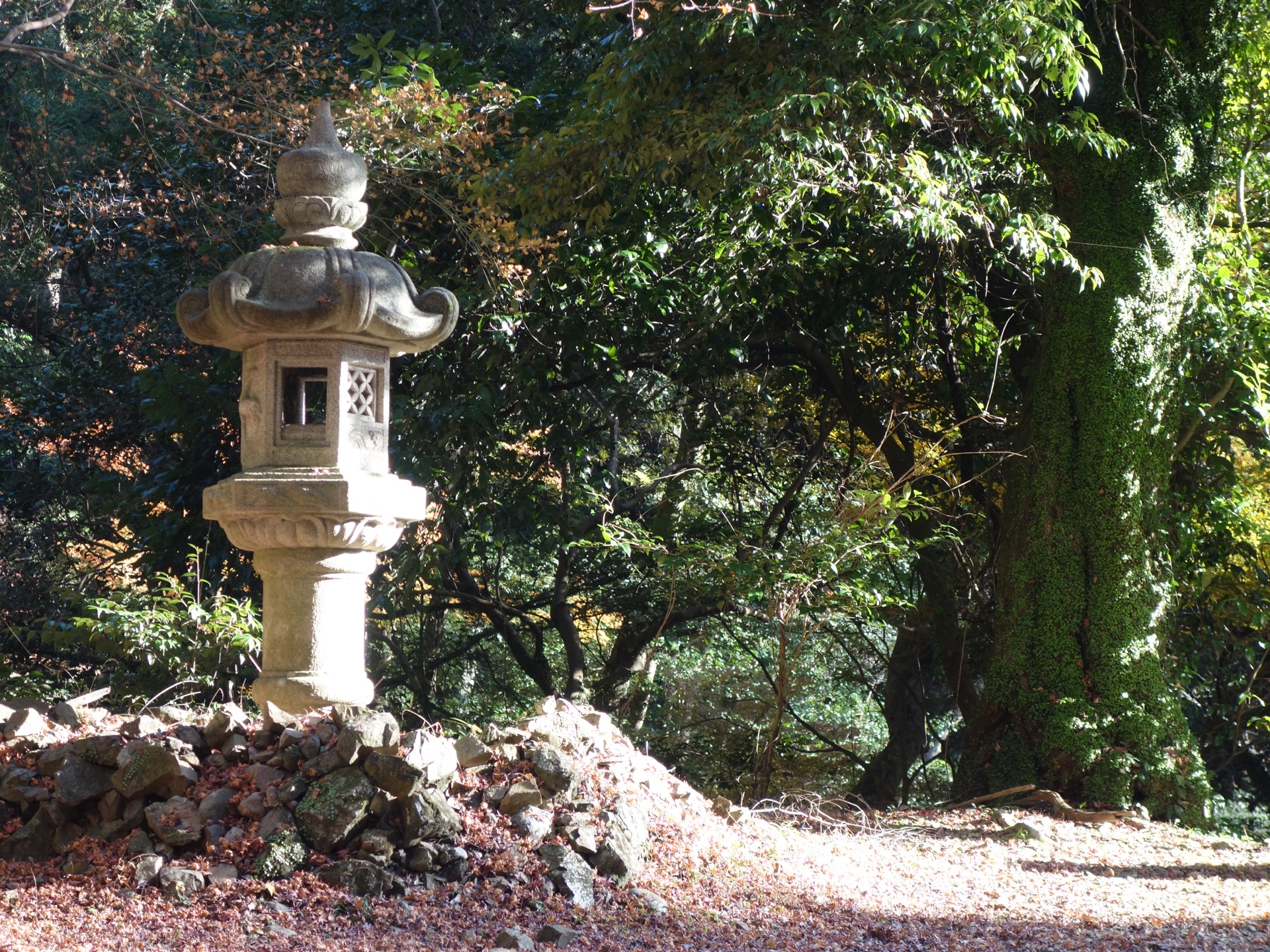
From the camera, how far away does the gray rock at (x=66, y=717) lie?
5008mm

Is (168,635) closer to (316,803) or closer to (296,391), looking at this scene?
(296,391)

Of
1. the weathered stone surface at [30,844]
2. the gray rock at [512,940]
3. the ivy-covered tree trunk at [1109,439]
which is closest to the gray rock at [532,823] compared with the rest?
the gray rock at [512,940]

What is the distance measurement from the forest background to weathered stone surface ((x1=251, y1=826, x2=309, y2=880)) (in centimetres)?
257

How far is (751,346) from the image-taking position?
9.70 meters

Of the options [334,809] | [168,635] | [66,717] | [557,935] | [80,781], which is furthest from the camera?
[168,635]

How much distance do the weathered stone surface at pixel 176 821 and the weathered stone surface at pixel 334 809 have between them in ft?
1.21

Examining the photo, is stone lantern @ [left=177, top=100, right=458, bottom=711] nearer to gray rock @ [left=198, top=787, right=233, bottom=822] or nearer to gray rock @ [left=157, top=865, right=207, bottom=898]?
gray rock @ [left=198, top=787, right=233, bottom=822]

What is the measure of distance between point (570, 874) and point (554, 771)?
509mm

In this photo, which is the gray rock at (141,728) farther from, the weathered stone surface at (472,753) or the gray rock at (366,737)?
the weathered stone surface at (472,753)

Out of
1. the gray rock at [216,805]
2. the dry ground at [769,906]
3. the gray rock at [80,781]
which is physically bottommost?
the dry ground at [769,906]

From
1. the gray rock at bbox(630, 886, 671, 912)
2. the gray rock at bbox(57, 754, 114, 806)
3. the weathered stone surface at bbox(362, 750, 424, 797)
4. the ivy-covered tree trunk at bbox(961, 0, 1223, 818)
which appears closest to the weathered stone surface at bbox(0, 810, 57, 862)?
the gray rock at bbox(57, 754, 114, 806)

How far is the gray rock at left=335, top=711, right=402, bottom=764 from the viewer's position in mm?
4266

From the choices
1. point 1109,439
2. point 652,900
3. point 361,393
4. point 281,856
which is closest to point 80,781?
point 281,856

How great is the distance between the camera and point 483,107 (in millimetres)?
7770
